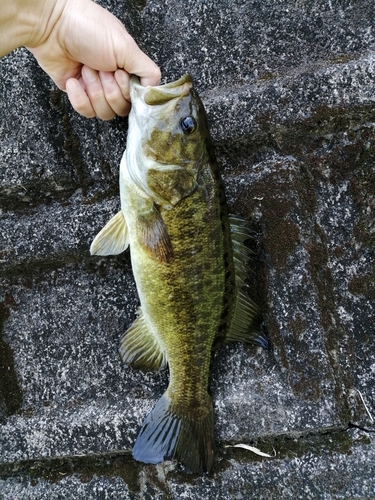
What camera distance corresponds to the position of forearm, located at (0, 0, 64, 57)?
2.54 metres

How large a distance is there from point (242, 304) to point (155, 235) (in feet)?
2.00

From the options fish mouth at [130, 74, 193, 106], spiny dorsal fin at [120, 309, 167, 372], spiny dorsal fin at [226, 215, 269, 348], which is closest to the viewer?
fish mouth at [130, 74, 193, 106]

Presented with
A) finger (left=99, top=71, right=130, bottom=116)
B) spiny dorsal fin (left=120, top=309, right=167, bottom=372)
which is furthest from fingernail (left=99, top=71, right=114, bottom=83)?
spiny dorsal fin (left=120, top=309, right=167, bottom=372)

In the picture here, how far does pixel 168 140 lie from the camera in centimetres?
245

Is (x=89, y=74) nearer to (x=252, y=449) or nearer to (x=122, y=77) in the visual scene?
(x=122, y=77)

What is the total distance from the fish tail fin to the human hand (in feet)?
5.56

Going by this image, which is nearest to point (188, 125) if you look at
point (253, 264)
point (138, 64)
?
point (138, 64)

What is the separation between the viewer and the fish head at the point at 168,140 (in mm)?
2412

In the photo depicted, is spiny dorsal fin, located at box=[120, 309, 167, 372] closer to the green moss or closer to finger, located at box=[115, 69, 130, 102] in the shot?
the green moss

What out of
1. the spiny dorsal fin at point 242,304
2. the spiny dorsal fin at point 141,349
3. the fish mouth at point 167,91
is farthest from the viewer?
the spiny dorsal fin at point 141,349

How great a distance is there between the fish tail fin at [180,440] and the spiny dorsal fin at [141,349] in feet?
0.80

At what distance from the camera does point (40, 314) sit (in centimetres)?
306

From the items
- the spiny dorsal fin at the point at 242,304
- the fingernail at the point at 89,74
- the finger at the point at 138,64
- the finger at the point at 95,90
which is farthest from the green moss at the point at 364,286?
the fingernail at the point at 89,74

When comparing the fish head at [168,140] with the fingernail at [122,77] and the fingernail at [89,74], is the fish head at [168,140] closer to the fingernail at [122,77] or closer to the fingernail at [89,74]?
the fingernail at [122,77]
